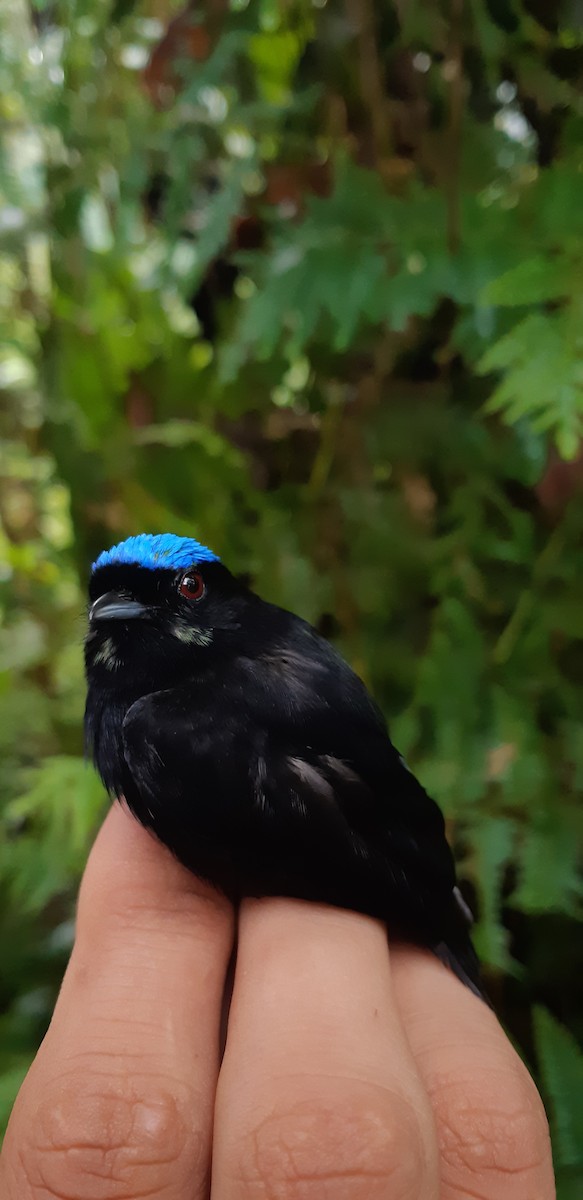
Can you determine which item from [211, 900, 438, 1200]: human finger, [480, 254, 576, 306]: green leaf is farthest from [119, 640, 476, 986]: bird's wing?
[480, 254, 576, 306]: green leaf

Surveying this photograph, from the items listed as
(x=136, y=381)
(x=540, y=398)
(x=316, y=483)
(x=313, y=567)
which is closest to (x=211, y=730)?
(x=540, y=398)

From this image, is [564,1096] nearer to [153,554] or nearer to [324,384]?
[153,554]

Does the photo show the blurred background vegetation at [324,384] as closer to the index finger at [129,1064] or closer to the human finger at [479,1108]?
the human finger at [479,1108]

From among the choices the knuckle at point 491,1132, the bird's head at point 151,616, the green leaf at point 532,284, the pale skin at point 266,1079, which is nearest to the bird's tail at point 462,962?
the pale skin at point 266,1079

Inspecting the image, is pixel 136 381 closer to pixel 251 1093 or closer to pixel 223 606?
pixel 223 606

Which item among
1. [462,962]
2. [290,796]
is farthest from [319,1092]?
[462,962]

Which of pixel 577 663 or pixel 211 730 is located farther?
pixel 577 663

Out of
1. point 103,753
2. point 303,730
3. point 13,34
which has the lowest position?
point 103,753

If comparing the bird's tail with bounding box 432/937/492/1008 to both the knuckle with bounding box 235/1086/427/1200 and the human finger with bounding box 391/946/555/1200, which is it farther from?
the knuckle with bounding box 235/1086/427/1200
